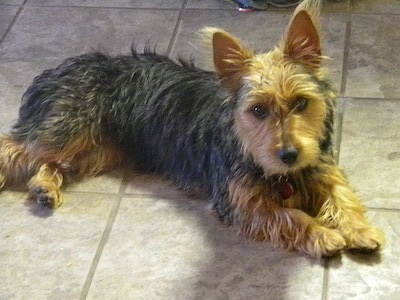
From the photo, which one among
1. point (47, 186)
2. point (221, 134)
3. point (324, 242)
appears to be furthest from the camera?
point (47, 186)

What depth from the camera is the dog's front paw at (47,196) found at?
9.02ft

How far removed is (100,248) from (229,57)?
2.57 ft

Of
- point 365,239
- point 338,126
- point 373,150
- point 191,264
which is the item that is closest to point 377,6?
point 338,126

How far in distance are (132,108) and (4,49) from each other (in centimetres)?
113

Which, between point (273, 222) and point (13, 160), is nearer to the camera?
point (273, 222)

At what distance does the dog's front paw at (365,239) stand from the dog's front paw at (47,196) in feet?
3.40

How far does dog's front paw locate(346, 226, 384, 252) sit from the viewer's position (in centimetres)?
240

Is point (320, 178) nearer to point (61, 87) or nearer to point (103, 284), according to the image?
point (103, 284)

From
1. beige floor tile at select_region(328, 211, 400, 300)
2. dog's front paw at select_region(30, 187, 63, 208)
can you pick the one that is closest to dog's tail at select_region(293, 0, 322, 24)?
beige floor tile at select_region(328, 211, 400, 300)

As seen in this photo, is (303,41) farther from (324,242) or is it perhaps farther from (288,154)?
(324,242)

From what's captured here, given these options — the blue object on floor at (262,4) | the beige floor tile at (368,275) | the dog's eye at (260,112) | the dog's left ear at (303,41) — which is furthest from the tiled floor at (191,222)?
the dog's left ear at (303,41)

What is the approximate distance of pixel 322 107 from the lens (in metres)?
2.34

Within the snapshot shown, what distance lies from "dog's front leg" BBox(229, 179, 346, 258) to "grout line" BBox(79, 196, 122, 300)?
0.45 meters

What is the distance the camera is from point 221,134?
253 centimetres
